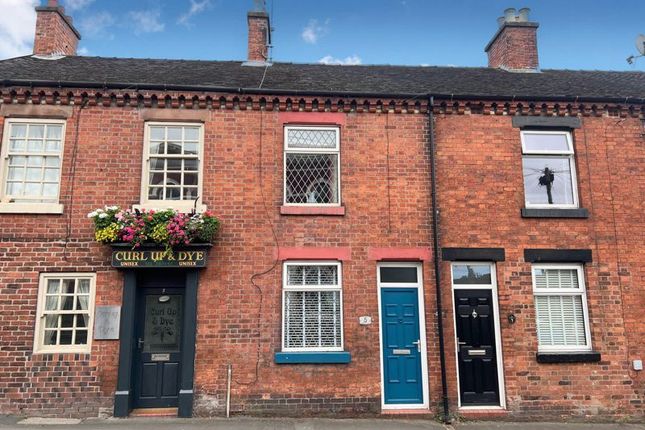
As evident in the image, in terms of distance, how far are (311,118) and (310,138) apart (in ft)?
1.27

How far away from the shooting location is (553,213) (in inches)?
347

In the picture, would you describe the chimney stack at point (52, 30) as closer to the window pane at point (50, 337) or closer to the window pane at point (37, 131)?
the window pane at point (37, 131)

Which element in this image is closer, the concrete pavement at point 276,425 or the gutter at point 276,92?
the concrete pavement at point 276,425

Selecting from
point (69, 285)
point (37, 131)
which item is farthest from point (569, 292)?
point (37, 131)

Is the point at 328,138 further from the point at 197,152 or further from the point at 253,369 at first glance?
the point at 253,369

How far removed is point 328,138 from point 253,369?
4.55 m

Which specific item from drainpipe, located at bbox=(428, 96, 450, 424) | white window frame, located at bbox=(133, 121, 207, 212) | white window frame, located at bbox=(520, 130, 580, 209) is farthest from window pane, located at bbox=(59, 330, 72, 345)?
white window frame, located at bbox=(520, 130, 580, 209)

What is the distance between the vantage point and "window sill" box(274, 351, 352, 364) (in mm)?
8047

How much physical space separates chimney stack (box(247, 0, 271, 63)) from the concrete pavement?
840cm

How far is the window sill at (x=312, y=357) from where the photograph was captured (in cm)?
805

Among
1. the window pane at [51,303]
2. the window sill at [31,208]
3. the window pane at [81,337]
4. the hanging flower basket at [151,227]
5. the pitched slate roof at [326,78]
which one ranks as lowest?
the window pane at [81,337]

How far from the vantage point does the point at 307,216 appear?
8633 mm

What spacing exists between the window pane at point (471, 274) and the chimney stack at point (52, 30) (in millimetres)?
10665

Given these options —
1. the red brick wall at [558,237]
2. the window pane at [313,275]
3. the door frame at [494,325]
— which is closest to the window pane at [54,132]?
the window pane at [313,275]
